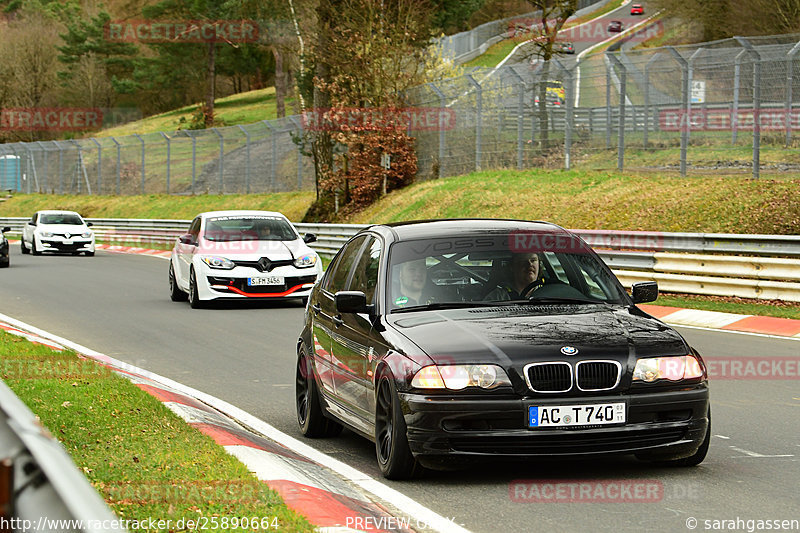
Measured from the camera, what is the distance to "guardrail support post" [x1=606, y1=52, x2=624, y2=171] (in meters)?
26.6

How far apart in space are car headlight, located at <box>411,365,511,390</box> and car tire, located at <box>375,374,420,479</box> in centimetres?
22

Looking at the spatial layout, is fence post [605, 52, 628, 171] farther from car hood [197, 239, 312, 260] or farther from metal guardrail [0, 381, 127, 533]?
metal guardrail [0, 381, 127, 533]

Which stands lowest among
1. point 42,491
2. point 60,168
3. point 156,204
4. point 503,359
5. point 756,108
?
point 156,204

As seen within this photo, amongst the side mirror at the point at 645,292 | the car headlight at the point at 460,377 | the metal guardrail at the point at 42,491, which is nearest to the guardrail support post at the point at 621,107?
the side mirror at the point at 645,292

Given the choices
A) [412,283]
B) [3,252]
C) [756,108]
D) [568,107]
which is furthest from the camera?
[3,252]

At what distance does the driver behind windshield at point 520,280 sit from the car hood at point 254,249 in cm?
1141

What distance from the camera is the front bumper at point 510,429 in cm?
631

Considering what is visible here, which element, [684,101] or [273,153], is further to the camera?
[273,153]

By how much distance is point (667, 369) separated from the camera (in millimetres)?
6582

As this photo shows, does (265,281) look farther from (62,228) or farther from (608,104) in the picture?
(62,228)

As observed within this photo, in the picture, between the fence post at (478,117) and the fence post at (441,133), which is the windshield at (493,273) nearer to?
the fence post at (478,117)

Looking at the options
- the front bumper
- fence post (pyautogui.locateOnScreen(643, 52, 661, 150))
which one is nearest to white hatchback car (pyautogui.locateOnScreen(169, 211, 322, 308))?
fence post (pyautogui.locateOnScreen(643, 52, 661, 150))

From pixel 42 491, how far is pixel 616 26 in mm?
77055

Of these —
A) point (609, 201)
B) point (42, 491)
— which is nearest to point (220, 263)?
point (609, 201)
